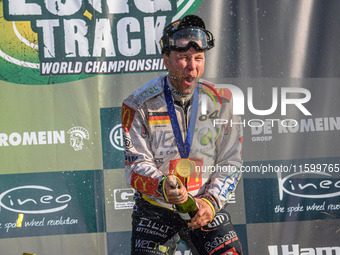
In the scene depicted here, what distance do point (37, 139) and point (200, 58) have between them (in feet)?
5.79

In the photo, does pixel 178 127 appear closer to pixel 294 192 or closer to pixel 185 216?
pixel 185 216

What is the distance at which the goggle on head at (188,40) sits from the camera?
132 inches

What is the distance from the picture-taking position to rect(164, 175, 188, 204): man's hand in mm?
2920

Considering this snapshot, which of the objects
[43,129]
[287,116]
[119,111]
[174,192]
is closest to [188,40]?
[174,192]

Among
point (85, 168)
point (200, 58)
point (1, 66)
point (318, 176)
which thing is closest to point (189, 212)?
point (200, 58)

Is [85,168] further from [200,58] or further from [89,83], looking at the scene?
[200,58]

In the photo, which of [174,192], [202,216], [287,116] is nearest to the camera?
[174,192]

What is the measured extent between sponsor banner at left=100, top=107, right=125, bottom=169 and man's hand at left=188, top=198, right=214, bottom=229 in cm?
153

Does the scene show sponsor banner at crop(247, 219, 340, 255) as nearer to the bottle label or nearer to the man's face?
the bottle label

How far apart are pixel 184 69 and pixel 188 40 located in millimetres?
188

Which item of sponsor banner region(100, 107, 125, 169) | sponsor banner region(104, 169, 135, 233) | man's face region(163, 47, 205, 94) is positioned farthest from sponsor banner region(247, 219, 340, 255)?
man's face region(163, 47, 205, 94)

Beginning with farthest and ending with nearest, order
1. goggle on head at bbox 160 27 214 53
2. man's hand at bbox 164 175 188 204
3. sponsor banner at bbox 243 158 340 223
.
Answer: sponsor banner at bbox 243 158 340 223
goggle on head at bbox 160 27 214 53
man's hand at bbox 164 175 188 204

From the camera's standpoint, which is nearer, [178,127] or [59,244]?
[178,127]

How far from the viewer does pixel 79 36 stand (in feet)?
14.6
